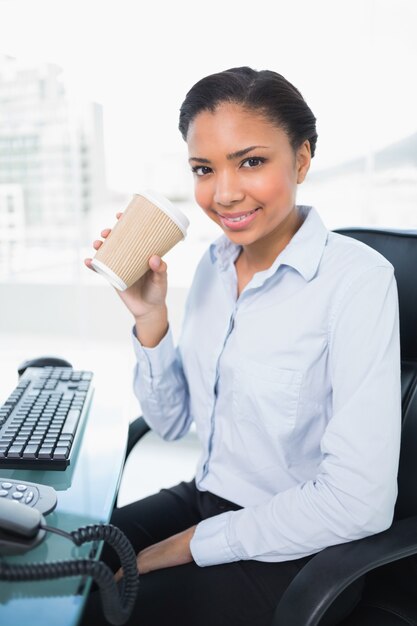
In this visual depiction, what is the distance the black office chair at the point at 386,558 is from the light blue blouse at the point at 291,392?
5cm

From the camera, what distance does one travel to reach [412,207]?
276cm

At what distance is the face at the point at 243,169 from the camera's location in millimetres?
930

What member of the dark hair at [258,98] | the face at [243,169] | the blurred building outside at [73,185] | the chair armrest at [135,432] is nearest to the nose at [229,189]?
the face at [243,169]

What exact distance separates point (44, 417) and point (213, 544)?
1.12ft

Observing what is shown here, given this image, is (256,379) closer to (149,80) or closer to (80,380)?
(80,380)

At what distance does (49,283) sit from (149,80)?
58.5 inches

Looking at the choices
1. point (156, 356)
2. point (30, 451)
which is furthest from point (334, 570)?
point (156, 356)

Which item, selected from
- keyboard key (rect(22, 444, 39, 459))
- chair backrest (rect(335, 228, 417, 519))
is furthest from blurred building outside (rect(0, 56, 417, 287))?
keyboard key (rect(22, 444, 39, 459))

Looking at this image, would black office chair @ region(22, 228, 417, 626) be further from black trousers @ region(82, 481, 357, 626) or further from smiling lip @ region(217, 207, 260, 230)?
smiling lip @ region(217, 207, 260, 230)

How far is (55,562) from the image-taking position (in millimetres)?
564


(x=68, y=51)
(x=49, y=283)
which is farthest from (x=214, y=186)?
(x=49, y=283)

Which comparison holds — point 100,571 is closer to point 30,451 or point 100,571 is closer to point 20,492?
point 20,492

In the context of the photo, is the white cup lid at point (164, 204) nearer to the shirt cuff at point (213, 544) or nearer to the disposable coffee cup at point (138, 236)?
the disposable coffee cup at point (138, 236)

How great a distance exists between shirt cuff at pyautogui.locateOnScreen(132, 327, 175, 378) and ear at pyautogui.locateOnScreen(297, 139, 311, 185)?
0.40m
